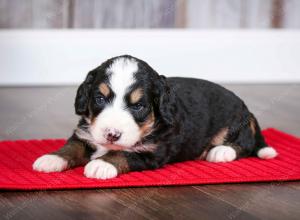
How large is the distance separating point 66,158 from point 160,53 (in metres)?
3.70

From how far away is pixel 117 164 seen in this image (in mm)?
2768

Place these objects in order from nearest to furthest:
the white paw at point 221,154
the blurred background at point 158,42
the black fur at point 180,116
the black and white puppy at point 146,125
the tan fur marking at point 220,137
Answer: the black and white puppy at point 146,125
the black fur at point 180,116
the white paw at point 221,154
the tan fur marking at point 220,137
the blurred background at point 158,42

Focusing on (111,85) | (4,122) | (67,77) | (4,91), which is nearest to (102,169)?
(111,85)

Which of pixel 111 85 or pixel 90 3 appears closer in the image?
pixel 111 85

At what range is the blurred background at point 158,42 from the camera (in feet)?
20.1

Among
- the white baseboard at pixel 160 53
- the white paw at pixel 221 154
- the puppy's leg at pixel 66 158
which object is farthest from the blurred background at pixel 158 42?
the puppy's leg at pixel 66 158

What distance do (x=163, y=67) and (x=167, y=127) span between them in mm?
3491

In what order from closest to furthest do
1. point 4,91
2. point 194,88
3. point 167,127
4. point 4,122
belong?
point 167,127 < point 194,88 < point 4,122 < point 4,91

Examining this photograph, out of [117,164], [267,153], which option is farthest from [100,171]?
[267,153]

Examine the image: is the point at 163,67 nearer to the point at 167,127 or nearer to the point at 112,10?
the point at 112,10

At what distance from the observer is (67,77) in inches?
247

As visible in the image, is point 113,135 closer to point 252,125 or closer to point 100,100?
point 100,100

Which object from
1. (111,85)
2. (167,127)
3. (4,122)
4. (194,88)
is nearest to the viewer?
(111,85)

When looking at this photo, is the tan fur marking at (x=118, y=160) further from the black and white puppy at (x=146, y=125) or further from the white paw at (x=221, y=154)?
the white paw at (x=221, y=154)
